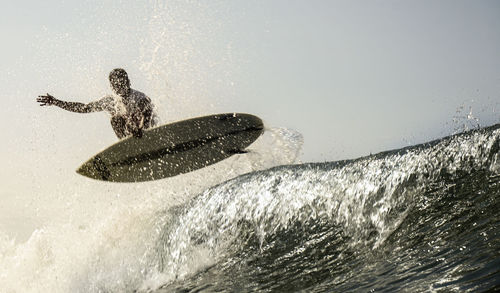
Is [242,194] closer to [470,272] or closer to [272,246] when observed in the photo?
[272,246]

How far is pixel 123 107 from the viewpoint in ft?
26.3

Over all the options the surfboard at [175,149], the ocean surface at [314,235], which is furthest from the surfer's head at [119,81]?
the ocean surface at [314,235]

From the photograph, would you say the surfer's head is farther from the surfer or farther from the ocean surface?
the ocean surface

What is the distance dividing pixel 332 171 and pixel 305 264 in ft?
7.31

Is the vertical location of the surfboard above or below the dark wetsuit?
below

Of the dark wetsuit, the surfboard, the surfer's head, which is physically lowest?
the surfboard

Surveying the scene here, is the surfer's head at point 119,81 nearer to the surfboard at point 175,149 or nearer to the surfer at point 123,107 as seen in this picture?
the surfer at point 123,107

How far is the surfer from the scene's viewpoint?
25.9 feet

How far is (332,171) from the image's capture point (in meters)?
6.43

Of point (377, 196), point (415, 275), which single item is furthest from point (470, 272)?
point (377, 196)

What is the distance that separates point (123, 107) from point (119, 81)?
0.46 m

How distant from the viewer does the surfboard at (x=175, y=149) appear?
26.8ft

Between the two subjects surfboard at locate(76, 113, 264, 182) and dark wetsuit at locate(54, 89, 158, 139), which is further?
surfboard at locate(76, 113, 264, 182)

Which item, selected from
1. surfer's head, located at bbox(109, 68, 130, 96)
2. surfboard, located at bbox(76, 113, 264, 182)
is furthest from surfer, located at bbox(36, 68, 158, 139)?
surfboard, located at bbox(76, 113, 264, 182)
